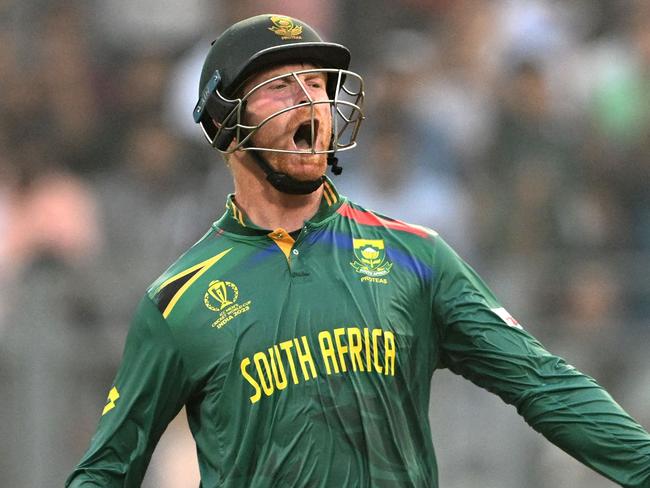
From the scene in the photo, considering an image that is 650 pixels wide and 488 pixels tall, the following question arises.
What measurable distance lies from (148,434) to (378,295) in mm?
840

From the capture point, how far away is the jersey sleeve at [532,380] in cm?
403

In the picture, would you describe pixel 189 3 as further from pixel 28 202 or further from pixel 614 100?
pixel 614 100

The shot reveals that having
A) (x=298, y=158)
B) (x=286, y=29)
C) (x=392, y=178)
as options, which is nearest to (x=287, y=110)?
(x=298, y=158)

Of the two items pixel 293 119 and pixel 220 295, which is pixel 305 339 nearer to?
pixel 220 295

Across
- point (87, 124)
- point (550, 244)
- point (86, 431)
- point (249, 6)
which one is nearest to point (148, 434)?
point (86, 431)

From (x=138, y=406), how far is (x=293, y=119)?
1.01 meters

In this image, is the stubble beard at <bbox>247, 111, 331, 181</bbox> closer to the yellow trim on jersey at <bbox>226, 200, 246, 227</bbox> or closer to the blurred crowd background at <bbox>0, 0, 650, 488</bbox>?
the yellow trim on jersey at <bbox>226, 200, 246, 227</bbox>

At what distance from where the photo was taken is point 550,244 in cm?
855

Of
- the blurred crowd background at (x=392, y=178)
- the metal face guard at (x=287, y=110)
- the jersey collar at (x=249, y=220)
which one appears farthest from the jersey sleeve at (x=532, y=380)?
the blurred crowd background at (x=392, y=178)

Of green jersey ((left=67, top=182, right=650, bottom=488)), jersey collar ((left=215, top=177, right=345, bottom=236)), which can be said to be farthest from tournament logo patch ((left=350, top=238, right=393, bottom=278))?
jersey collar ((left=215, top=177, right=345, bottom=236))

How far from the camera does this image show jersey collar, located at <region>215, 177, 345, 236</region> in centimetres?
443

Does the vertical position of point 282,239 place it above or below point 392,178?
below

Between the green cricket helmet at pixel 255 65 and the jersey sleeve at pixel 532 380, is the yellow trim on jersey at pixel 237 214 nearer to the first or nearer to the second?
the green cricket helmet at pixel 255 65

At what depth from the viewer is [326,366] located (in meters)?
4.14
